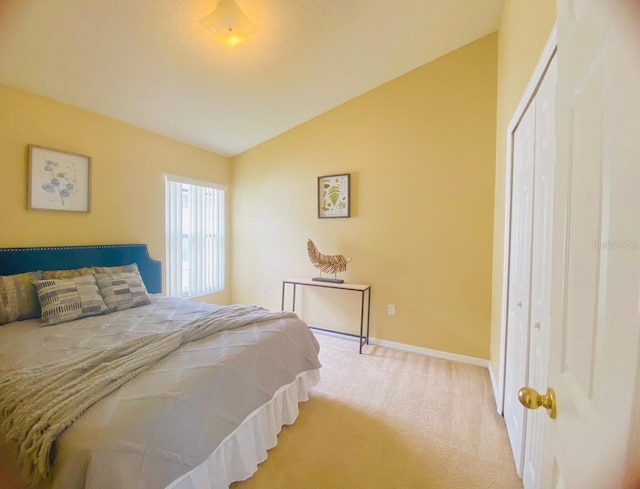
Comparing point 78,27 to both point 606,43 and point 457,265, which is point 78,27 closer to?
point 606,43

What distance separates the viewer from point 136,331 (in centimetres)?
184

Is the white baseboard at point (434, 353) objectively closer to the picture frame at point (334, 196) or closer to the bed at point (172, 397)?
the bed at point (172, 397)

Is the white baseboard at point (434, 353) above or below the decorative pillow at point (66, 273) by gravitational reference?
below

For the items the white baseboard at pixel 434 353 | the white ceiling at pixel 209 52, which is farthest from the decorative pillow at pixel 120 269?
the white baseboard at pixel 434 353

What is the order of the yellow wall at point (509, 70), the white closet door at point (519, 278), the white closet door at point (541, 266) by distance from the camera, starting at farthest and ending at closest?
the white closet door at point (519, 278) → the yellow wall at point (509, 70) → the white closet door at point (541, 266)

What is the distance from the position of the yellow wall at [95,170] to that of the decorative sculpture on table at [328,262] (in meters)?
1.83

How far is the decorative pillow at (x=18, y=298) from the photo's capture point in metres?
1.96

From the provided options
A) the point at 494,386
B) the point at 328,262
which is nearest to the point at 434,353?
the point at 494,386

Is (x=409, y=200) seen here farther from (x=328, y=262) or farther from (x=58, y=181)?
(x=58, y=181)

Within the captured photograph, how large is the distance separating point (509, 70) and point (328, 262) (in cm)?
230

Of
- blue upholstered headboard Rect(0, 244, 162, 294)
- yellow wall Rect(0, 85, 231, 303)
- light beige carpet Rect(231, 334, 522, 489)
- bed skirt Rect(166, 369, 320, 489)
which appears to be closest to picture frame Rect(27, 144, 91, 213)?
yellow wall Rect(0, 85, 231, 303)

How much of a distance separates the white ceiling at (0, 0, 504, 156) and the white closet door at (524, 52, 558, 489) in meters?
1.50

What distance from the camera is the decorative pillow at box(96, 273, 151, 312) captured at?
2309 millimetres

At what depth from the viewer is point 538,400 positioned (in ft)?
2.12
